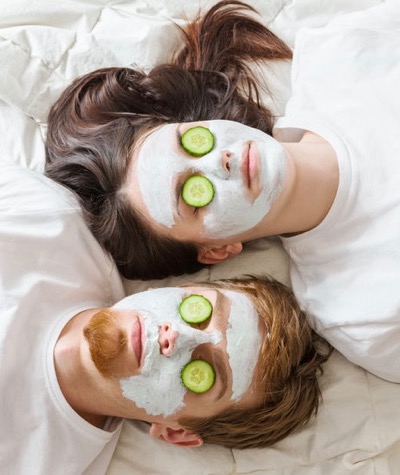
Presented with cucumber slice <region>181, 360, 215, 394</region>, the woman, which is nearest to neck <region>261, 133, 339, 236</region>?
the woman

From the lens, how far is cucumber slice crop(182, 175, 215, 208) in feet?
4.15

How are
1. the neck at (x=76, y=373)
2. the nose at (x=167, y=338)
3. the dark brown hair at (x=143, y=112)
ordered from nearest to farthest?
the nose at (x=167, y=338) < the neck at (x=76, y=373) < the dark brown hair at (x=143, y=112)

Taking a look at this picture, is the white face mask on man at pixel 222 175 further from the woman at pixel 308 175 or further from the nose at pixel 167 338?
the nose at pixel 167 338

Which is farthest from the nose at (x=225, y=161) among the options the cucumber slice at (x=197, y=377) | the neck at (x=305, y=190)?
the cucumber slice at (x=197, y=377)

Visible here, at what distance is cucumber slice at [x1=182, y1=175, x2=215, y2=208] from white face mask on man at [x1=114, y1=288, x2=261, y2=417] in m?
0.19

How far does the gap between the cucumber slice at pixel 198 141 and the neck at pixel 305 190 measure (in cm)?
16

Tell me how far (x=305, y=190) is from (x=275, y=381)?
38cm

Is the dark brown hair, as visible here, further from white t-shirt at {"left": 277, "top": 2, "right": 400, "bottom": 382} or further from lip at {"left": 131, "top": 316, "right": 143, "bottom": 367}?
lip at {"left": 131, "top": 316, "right": 143, "bottom": 367}

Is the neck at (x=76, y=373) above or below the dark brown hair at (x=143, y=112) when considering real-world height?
below

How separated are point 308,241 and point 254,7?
24.3 inches

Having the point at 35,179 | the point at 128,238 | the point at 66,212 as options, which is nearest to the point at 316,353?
the point at 128,238

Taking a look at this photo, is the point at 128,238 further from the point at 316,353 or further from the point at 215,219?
the point at 316,353

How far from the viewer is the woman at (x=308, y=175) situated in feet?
4.21

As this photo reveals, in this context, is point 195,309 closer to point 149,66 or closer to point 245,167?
point 245,167
